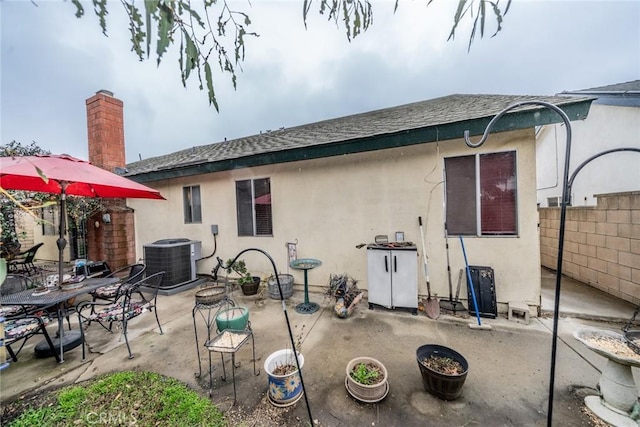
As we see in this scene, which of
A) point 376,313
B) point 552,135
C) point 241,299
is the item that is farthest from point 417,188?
point 552,135

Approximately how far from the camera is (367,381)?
2137 millimetres

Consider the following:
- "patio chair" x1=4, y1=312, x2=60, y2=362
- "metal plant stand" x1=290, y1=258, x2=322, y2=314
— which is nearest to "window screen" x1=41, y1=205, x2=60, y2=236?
"patio chair" x1=4, y1=312, x2=60, y2=362

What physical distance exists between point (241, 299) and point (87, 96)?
7.53 meters

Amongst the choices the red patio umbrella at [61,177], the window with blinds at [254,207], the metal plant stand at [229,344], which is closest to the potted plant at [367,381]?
the metal plant stand at [229,344]

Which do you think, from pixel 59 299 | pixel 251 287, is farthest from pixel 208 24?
pixel 251 287

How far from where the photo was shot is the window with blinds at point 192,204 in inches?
245

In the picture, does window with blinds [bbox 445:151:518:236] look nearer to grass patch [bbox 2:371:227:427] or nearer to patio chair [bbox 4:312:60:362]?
grass patch [bbox 2:371:227:427]

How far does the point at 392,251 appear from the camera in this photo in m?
3.85

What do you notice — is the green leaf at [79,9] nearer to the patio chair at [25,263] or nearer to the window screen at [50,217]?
the patio chair at [25,263]

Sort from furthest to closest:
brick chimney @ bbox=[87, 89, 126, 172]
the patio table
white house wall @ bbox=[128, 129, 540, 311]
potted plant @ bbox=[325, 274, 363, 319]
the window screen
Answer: the window screen < brick chimney @ bbox=[87, 89, 126, 172] < potted plant @ bbox=[325, 274, 363, 319] < white house wall @ bbox=[128, 129, 540, 311] < the patio table

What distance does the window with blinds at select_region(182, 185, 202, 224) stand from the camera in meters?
6.22

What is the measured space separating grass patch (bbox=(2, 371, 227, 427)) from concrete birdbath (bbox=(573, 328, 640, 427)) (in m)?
3.21

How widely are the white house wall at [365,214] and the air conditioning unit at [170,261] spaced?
68 centimetres

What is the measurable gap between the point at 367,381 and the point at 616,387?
6.75 ft
